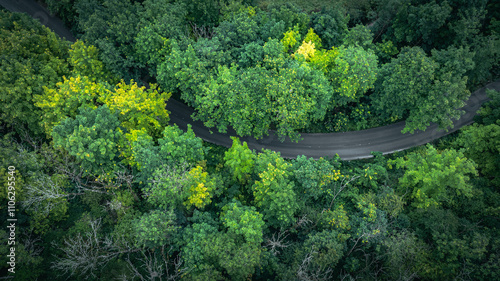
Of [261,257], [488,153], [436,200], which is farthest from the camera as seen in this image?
[488,153]

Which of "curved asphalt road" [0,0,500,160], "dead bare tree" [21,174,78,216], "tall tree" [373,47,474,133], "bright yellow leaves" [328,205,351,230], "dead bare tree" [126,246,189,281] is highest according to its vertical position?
"tall tree" [373,47,474,133]

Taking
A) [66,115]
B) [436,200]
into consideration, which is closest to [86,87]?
[66,115]

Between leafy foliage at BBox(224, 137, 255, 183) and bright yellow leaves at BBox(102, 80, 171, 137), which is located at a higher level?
bright yellow leaves at BBox(102, 80, 171, 137)

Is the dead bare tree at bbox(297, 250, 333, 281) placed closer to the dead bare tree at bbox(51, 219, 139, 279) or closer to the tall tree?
the dead bare tree at bbox(51, 219, 139, 279)

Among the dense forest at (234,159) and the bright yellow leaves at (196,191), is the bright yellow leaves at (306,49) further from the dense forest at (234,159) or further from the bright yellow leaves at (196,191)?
the bright yellow leaves at (196,191)

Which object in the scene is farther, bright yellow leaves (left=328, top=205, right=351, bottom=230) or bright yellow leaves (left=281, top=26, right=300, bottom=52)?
bright yellow leaves (left=281, top=26, right=300, bottom=52)

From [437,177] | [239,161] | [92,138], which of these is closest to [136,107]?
[92,138]

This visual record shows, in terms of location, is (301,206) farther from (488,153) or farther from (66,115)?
(66,115)

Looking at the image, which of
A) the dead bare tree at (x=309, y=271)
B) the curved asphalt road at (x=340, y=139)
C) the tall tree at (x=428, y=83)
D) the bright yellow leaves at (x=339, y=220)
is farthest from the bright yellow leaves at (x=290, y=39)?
the dead bare tree at (x=309, y=271)

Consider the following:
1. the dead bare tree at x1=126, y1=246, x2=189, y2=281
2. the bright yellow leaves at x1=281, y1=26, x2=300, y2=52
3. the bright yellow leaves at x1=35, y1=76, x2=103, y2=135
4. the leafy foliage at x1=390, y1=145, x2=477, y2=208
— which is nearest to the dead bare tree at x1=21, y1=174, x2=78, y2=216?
the bright yellow leaves at x1=35, y1=76, x2=103, y2=135
